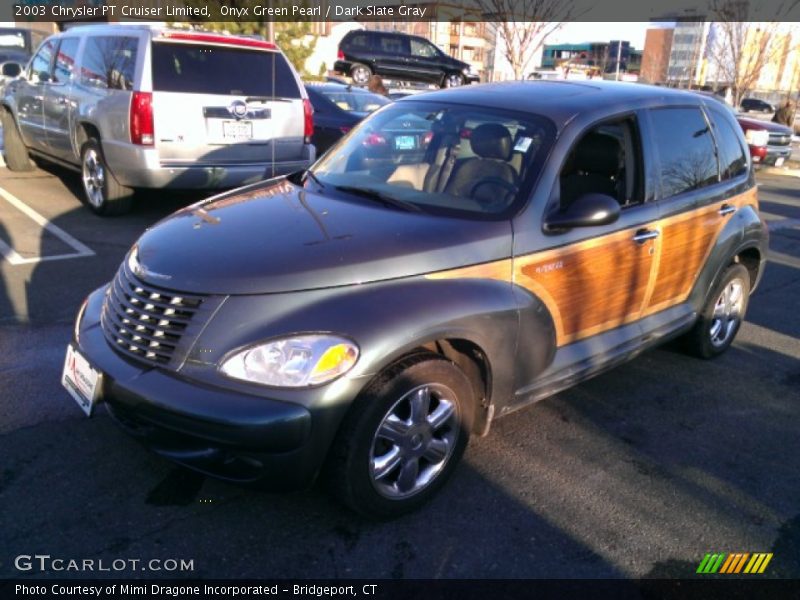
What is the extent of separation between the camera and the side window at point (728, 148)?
4574mm

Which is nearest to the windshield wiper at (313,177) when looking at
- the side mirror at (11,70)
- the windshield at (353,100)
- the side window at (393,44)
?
the windshield at (353,100)

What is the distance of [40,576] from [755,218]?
4.65 m

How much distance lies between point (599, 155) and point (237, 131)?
4418mm

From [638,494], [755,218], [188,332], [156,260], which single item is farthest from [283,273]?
[755,218]

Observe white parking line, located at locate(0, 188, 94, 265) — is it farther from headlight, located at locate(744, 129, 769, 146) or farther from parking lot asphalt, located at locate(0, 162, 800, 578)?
headlight, located at locate(744, 129, 769, 146)

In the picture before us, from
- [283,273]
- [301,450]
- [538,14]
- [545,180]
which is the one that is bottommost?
[301,450]

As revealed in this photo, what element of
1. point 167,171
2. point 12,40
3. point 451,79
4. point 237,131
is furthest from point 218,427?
point 12,40

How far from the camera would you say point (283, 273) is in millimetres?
2705

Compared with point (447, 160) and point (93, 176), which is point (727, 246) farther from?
point (93, 176)

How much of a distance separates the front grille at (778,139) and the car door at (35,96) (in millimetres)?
16038

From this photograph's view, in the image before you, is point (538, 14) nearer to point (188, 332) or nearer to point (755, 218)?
point (755, 218)

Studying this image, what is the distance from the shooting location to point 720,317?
4887 mm

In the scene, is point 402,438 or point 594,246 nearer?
point 402,438

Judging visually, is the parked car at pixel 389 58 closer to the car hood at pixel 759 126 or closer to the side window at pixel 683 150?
the car hood at pixel 759 126
